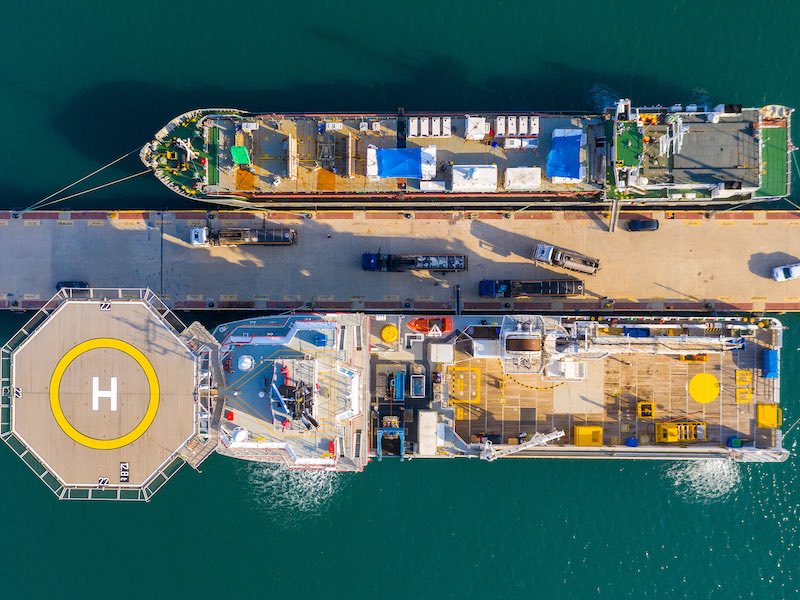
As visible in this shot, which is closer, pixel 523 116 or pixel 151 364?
pixel 151 364

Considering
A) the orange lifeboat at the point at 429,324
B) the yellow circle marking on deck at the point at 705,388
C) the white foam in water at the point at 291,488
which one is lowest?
the white foam in water at the point at 291,488

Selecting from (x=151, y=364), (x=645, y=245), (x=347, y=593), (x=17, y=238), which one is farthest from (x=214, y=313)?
(x=645, y=245)

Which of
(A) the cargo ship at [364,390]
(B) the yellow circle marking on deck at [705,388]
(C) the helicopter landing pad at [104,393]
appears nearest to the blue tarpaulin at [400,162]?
(A) the cargo ship at [364,390]

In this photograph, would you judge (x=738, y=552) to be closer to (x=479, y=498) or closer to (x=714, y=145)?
(x=479, y=498)

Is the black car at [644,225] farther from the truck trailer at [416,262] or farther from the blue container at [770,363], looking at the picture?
the truck trailer at [416,262]

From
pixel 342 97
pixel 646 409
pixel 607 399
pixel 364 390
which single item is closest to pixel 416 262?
pixel 364 390

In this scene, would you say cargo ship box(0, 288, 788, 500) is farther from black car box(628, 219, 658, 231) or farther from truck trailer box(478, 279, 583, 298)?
black car box(628, 219, 658, 231)

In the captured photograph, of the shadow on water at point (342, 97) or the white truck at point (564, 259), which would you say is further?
the shadow on water at point (342, 97)
